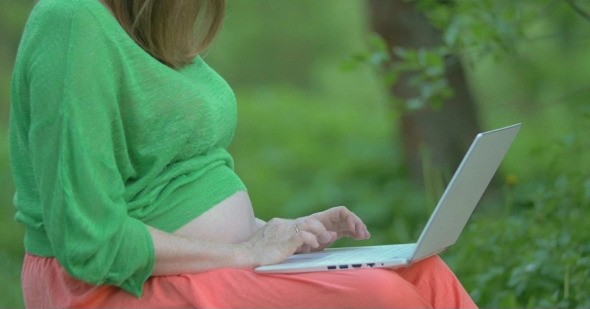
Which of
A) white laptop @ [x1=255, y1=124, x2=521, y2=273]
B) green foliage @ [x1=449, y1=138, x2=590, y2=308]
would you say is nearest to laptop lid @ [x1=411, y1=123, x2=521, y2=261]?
white laptop @ [x1=255, y1=124, x2=521, y2=273]

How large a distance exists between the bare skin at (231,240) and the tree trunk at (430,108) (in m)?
3.39

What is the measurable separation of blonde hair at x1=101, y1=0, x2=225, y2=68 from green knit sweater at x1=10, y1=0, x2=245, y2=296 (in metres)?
0.09

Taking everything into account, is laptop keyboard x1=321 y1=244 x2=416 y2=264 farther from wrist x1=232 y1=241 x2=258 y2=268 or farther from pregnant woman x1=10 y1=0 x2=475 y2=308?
wrist x1=232 y1=241 x2=258 y2=268

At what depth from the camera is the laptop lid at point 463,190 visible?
2104mm

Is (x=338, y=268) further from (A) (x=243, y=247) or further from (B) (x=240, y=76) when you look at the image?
(B) (x=240, y=76)

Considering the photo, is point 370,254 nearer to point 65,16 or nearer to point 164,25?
point 164,25

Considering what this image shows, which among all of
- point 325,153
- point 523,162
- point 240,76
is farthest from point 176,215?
point 240,76

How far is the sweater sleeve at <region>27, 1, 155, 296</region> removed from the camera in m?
2.05

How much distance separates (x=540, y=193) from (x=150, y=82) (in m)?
2.18

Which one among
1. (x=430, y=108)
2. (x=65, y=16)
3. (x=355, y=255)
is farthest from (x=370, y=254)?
(x=430, y=108)

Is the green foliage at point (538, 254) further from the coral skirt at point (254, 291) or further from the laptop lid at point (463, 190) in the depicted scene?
the coral skirt at point (254, 291)

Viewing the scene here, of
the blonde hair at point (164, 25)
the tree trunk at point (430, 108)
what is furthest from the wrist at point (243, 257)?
the tree trunk at point (430, 108)

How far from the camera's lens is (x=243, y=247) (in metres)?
2.28

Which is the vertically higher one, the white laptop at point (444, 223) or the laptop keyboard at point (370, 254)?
the white laptop at point (444, 223)
